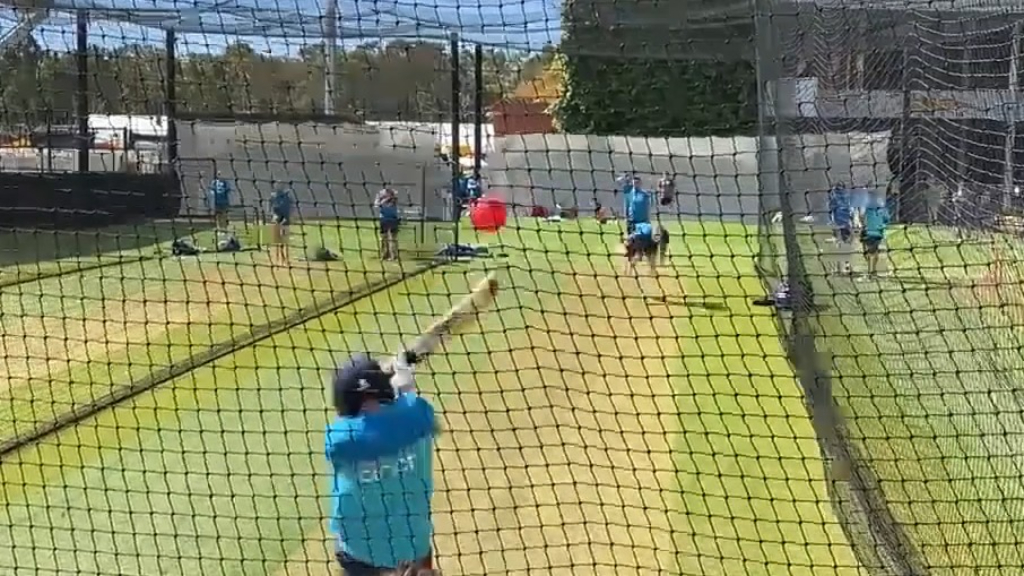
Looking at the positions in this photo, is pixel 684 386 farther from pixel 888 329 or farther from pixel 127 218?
pixel 127 218

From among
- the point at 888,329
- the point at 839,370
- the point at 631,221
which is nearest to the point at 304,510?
the point at 839,370

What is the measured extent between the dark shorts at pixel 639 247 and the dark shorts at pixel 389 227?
313 cm

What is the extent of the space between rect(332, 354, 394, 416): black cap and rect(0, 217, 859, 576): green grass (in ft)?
4.68

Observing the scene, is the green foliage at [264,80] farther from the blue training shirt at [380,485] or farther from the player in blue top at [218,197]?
the player in blue top at [218,197]

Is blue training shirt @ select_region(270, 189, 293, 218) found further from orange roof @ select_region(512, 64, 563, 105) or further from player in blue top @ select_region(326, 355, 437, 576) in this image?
player in blue top @ select_region(326, 355, 437, 576)

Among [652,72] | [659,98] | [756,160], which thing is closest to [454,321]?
[659,98]

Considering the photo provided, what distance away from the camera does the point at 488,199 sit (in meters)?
11.2

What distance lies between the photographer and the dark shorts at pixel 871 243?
10.7m

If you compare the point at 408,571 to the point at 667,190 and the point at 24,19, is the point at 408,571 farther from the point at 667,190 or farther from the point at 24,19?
the point at 667,190

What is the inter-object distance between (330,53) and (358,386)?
2.23 m

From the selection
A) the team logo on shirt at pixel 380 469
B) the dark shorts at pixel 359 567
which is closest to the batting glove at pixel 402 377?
the team logo on shirt at pixel 380 469

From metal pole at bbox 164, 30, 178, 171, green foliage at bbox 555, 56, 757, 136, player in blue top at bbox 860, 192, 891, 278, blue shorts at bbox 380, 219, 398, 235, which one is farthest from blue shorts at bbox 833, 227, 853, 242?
blue shorts at bbox 380, 219, 398, 235

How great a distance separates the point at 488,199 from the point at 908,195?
3.60 metres

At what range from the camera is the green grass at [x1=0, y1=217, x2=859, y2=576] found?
5.66 m
